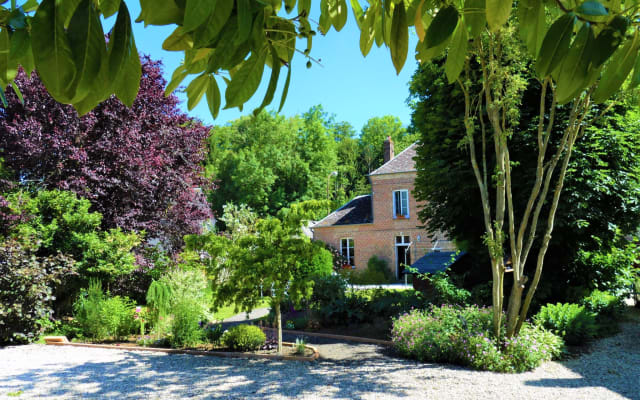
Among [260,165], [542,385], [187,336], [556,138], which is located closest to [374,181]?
[260,165]

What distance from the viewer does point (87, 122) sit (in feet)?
32.6

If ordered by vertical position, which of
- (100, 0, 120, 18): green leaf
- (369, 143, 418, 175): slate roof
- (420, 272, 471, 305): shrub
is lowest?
(420, 272, 471, 305): shrub

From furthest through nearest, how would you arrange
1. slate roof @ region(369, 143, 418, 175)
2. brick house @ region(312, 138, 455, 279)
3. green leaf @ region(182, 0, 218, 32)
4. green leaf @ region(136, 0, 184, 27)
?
slate roof @ region(369, 143, 418, 175) → brick house @ region(312, 138, 455, 279) → green leaf @ region(136, 0, 184, 27) → green leaf @ region(182, 0, 218, 32)

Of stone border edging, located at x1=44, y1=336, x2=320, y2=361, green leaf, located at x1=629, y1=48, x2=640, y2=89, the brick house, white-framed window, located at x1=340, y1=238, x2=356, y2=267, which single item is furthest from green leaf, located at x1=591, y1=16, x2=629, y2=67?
white-framed window, located at x1=340, y1=238, x2=356, y2=267

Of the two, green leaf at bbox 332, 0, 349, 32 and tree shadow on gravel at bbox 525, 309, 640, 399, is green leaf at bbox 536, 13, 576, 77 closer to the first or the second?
green leaf at bbox 332, 0, 349, 32

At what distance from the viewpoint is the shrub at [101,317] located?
8.70 m

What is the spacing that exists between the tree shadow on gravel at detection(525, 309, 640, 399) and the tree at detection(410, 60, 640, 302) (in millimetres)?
1260

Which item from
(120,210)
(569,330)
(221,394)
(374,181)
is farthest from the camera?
(374,181)

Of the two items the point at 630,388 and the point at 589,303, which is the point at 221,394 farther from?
the point at 589,303

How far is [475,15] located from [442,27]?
0.57ft

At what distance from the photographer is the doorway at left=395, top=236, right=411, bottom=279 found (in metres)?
22.1

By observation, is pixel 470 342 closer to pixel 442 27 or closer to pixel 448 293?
pixel 448 293

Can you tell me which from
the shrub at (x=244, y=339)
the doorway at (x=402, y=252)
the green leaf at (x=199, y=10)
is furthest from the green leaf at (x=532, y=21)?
the doorway at (x=402, y=252)

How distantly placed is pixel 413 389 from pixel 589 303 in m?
5.11
